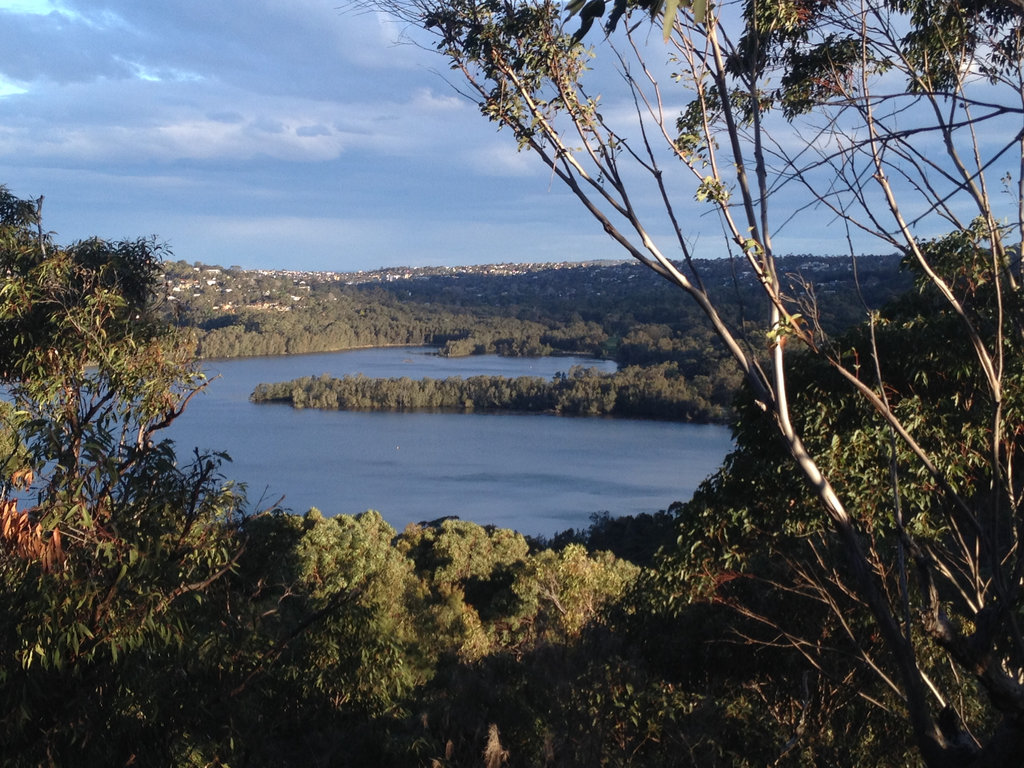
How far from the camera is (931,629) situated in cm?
242

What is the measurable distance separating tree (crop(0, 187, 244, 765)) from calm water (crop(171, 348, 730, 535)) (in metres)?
12.0

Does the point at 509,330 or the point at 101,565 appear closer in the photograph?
the point at 101,565

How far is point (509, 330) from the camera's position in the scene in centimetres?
4719

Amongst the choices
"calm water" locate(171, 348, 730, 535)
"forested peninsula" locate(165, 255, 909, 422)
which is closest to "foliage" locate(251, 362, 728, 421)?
"forested peninsula" locate(165, 255, 909, 422)

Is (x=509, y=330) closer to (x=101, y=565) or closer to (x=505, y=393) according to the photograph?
(x=505, y=393)

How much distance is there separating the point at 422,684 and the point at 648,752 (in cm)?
236

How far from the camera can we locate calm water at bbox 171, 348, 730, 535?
20.4 m

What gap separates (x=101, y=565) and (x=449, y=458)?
23.5 m

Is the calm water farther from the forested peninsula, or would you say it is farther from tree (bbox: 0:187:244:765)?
tree (bbox: 0:187:244:765)

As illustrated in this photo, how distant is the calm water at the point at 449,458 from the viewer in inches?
802

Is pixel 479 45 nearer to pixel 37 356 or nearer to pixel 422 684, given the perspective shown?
pixel 37 356

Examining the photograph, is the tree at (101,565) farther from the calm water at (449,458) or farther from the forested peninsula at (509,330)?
the calm water at (449,458)

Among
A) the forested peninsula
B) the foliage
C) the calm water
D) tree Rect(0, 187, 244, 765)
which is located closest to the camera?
tree Rect(0, 187, 244, 765)

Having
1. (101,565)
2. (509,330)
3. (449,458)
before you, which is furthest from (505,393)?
(101,565)
